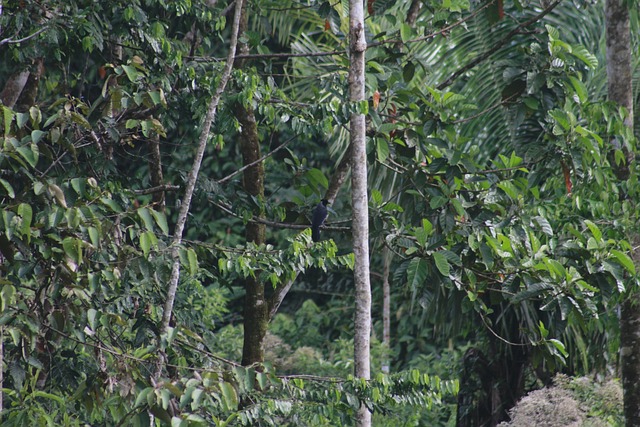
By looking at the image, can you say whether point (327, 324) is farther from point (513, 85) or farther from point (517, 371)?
point (513, 85)

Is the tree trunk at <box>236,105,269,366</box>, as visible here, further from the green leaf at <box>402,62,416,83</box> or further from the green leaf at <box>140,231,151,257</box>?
the green leaf at <box>140,231,151,257</box>

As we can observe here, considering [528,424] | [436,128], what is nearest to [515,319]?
[528,424]

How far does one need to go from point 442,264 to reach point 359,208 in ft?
1.83

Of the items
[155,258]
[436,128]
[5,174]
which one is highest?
[436,128]

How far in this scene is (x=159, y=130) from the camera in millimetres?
4340

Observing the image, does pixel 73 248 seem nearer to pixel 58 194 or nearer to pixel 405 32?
pixel 58 194

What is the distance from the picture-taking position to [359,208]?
16.0 ft

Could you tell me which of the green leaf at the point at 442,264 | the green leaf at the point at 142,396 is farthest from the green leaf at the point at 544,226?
the green leaf at the point at 142,396

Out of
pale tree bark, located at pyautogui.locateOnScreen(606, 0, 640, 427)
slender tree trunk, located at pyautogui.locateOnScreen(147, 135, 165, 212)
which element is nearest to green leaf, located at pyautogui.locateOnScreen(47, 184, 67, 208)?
slender tree trunk, located at pyautogui.locateOnScreen(147, 135, 165, 212)

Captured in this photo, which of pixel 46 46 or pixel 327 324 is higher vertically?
pixel 46 46

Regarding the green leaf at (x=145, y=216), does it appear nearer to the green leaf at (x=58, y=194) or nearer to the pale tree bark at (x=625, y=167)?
the green leaf at (x=58, y=194)

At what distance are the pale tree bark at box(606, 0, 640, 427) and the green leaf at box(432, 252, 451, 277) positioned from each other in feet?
5.25

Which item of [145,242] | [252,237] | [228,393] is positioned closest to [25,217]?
[145,242]

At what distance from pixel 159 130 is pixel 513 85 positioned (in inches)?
93.1
